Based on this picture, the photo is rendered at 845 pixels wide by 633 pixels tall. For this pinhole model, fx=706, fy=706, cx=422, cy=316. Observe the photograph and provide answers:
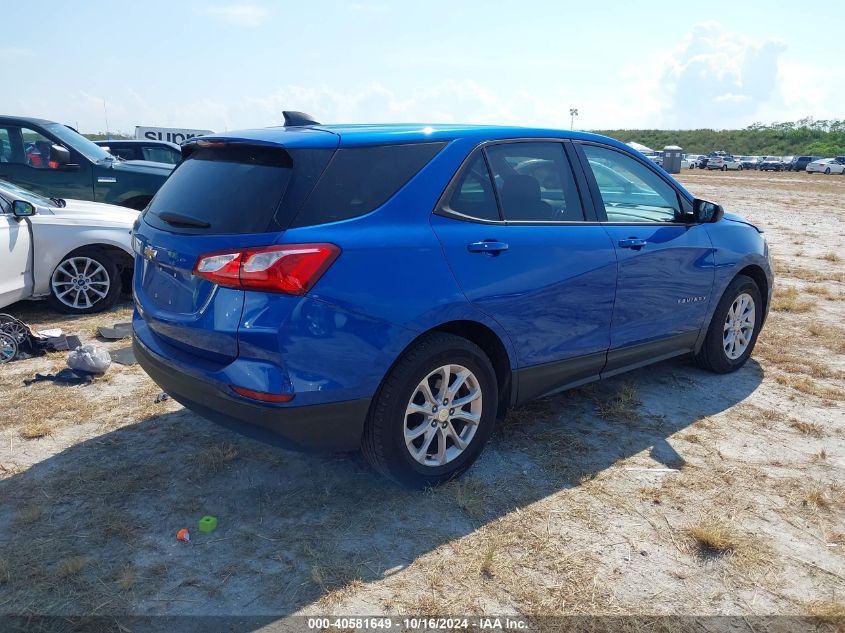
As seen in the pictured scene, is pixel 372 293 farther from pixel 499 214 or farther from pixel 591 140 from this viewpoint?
pixel 591 140

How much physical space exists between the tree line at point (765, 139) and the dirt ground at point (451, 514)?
7966 cm

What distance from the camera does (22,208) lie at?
6.16m

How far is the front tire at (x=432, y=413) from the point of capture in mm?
3271

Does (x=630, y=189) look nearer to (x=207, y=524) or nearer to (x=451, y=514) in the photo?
(x=451, y=514)

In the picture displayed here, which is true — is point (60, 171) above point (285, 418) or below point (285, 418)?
above

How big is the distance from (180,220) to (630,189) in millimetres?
2853

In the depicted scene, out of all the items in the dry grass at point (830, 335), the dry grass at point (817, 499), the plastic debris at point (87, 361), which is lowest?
the dry grass at point (817, 499)

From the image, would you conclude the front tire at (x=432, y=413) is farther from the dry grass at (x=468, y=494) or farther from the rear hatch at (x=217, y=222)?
the rear hatch at (x=217, y=222)

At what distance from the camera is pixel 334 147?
3230 mm

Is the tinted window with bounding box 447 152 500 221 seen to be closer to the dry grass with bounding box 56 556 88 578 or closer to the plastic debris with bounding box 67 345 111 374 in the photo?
the dry grass with bounding box 56 556 88 578

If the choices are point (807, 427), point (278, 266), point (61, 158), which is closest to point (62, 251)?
point (61, 158)

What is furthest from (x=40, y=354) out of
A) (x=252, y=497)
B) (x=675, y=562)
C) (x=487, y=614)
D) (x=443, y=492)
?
(x=675, y=562)

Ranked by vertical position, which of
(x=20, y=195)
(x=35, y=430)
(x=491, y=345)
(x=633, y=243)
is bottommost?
(x=35, y=430)

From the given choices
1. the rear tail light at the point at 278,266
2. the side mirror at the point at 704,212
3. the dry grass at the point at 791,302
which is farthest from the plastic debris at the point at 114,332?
the dry grass at the point at 791,302
